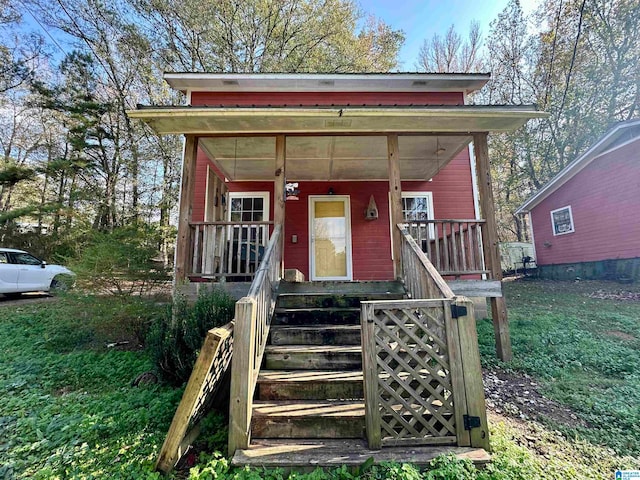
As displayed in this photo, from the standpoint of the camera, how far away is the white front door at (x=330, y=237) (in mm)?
7047

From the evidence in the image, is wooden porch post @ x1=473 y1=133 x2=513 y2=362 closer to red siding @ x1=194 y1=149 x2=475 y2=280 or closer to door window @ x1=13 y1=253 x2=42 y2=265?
red siding @ x1=194 y1=149 x2=475 y2=280

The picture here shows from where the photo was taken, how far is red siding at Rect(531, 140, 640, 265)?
9406 millimetres

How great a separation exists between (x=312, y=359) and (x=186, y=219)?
2871 millimetres

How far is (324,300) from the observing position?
409cm

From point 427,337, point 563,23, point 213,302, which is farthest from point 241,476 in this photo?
point 563,23

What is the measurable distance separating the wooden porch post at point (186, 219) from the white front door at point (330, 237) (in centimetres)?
315

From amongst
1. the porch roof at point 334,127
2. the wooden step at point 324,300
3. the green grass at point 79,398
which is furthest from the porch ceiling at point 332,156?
the green grass at point 79,398

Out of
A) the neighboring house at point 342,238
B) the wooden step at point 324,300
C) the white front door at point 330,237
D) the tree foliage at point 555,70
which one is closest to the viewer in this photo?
the neighboring house at point 342,238

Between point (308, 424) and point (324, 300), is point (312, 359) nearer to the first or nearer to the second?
point (308, 424)

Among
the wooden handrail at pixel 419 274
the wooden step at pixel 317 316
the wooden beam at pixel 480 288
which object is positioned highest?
the wooden handrail at pixel 419 274

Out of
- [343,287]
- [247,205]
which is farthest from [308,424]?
[247,205]

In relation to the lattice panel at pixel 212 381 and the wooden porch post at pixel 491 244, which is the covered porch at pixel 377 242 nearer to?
the wooden porch post at pixel 491 244

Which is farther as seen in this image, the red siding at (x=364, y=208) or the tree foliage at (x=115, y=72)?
the tree foliage at (x=115, y=72)

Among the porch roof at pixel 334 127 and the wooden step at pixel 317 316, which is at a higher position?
the porch roof at pixel 334 127
